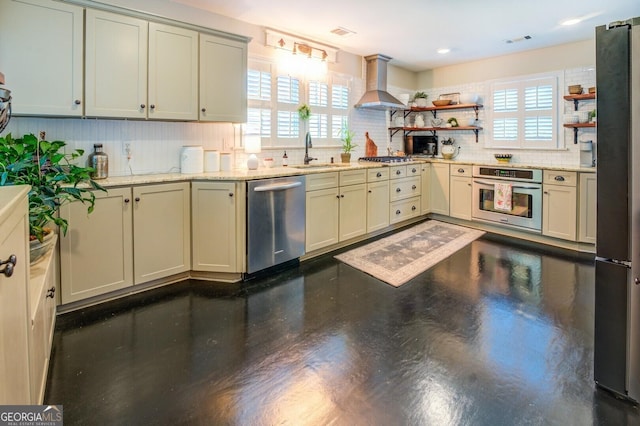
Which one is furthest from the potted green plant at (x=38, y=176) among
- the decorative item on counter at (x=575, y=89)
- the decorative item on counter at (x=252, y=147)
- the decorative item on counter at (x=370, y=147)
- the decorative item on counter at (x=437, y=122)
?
the decorative item on counter at (x=575, y=89)

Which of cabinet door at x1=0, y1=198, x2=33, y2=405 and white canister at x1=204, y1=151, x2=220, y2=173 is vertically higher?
white canister at x1=204, y1=151, x2=220, y2=173

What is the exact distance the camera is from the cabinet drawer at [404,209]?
209 inches

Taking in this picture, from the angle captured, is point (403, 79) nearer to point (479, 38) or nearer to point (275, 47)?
point (479, 38)

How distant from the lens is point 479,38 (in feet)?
15.7

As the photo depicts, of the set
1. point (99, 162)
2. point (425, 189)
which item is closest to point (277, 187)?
point (99, 162)

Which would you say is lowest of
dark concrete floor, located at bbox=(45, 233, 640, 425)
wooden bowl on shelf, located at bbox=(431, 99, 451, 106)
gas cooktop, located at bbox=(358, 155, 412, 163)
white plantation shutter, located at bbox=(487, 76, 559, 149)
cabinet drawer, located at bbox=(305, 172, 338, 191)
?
dark concrete floor, located at bbox=(45, 233, 640, 425)

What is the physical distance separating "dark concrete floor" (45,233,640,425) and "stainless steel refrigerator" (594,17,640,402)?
0.74 ft

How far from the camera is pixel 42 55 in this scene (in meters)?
2.65

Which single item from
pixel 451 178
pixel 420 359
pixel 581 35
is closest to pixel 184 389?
pixel 420 359

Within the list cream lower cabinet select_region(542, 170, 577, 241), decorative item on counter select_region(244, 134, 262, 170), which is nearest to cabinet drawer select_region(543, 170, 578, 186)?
cream lower cabinet select_region(542, 170, 577, 241)

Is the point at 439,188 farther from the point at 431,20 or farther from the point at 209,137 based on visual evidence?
the point at 209,137

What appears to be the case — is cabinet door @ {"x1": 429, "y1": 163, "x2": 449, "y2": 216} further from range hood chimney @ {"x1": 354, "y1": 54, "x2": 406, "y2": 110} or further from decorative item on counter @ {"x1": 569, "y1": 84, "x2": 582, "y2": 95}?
decorative item on counter @ {"x1": 569, "y1": 84, "x2": 582, "y2": 95}

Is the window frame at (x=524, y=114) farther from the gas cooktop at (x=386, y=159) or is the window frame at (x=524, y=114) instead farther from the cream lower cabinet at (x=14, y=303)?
the cream lower cabinet at (x=14, y=303)

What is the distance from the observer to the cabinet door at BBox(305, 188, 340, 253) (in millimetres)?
4074
